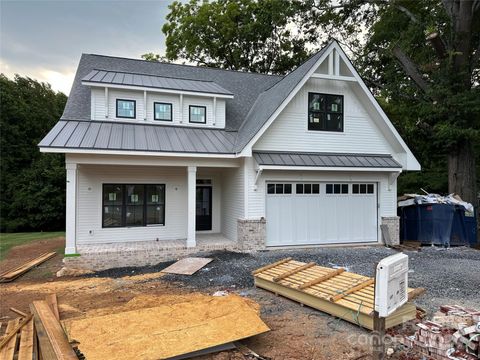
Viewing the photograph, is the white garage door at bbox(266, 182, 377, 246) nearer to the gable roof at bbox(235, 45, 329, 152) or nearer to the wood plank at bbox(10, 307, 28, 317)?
the gable roof at bbox(235, 45, 329, 152)

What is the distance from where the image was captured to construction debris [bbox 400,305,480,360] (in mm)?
3342

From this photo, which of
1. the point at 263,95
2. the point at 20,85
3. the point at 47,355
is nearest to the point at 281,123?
the point at 263,95

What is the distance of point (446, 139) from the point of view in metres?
13.0

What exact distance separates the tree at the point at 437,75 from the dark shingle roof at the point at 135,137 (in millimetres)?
8805

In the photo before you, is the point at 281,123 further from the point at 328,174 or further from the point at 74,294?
the point at 74,294

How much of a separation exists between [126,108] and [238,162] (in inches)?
176

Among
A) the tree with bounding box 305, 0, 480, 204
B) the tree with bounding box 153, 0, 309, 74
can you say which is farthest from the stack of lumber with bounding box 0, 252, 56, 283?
the tree with bounding box 153, 0, 309, 74

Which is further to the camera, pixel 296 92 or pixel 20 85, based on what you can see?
pixel 20 85

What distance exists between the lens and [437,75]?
1303 centimetres

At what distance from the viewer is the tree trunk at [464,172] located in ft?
42.9

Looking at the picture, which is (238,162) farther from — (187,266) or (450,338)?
(450,338)

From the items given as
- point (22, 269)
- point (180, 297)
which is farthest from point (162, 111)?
point (180, 297)

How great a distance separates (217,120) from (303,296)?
804cm

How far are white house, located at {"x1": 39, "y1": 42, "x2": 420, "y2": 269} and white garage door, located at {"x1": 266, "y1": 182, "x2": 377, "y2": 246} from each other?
36 mm
